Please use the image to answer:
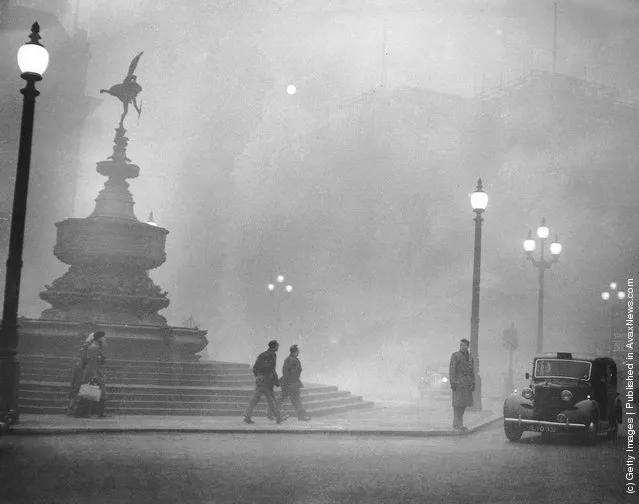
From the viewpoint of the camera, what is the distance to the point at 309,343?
208 feet

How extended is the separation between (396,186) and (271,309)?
1572 centimetres

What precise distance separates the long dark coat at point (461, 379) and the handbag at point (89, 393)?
7134 millimetres

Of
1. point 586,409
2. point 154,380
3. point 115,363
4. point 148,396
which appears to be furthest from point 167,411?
point 586,409

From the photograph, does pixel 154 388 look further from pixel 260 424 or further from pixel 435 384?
pixel 435 384

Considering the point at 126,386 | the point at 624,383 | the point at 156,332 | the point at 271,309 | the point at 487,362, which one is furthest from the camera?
the point at 271,309

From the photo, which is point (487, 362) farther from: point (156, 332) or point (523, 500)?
point (523, 500)

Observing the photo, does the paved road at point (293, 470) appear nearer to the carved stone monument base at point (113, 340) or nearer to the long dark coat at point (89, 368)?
the long dark coat at point (89, 368)

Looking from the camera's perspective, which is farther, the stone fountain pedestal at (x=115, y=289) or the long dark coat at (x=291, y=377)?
the stone fountain pedestal at (x=115, y=289)

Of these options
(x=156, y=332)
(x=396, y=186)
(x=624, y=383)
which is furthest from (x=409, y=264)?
(x=156, y=332)

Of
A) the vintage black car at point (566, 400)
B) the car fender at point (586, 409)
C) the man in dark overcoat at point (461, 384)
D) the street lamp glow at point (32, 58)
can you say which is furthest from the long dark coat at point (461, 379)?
the street lamp glow at point (32, 58)

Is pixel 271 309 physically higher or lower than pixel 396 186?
lower

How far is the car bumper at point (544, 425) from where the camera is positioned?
13.9 m

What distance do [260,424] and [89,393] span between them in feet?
11.2

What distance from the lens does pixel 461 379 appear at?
16.0 metres
